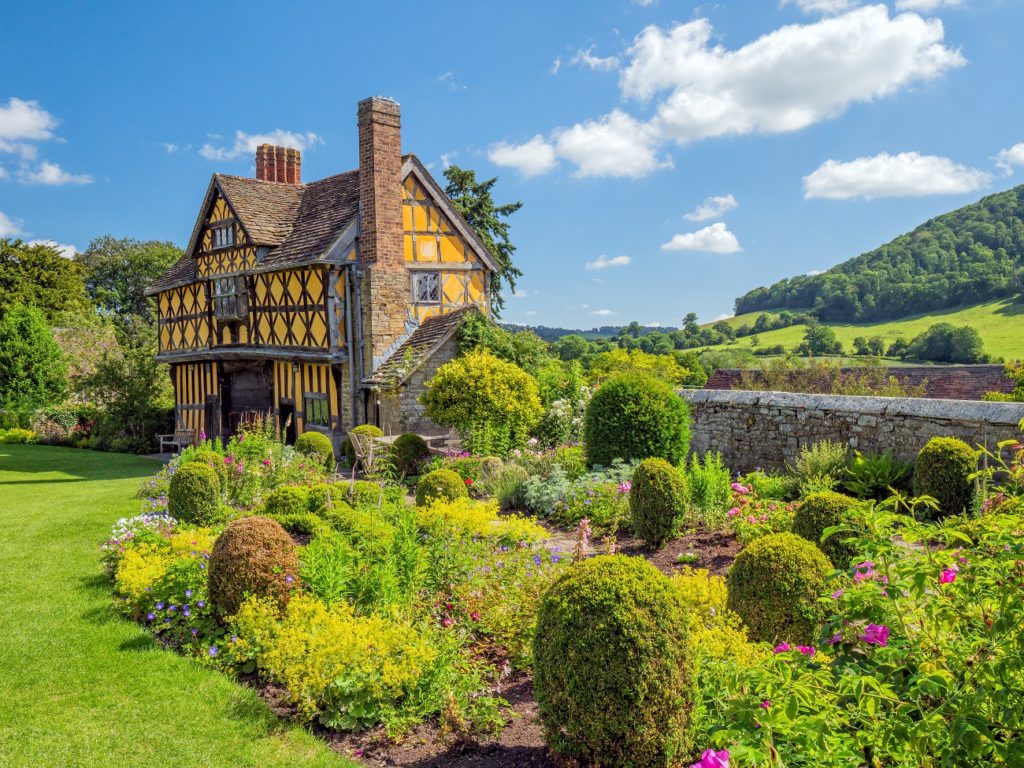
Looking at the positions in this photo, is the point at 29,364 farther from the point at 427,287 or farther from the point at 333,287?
the point at 427,287

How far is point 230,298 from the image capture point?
69.8 ft

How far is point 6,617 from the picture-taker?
6781 millimetres

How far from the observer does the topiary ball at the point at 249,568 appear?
18.9ft

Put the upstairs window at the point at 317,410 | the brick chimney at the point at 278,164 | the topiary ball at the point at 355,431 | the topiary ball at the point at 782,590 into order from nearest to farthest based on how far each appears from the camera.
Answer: the topiary ball at the point at 782,590 < the topiary ball at the point at 355,431 < the upstairs window at the point at 317,410 < the brick chimney at the point at 278,164

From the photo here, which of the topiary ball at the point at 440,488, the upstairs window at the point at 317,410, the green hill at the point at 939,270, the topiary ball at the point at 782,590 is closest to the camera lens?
the topiary ball at the point at 782,590

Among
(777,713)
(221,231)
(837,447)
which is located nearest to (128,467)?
(221,231)

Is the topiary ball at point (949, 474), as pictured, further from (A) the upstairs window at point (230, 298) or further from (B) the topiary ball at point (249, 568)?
(A) the upstairs window at point (230, 298)

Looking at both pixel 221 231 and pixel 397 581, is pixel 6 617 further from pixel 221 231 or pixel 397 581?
pixel 221 231

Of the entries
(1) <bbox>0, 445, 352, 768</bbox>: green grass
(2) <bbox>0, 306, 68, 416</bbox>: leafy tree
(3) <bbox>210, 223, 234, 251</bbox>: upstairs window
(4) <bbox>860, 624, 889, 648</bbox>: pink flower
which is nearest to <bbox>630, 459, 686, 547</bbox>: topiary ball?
(1) <bbox>0, 445, 352, 768</bbox>: green grass

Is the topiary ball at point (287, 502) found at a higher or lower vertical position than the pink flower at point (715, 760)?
lower

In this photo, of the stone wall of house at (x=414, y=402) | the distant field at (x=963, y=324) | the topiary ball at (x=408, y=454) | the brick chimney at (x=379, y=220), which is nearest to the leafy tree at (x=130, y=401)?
the brick chimney at (x=379, y=220)

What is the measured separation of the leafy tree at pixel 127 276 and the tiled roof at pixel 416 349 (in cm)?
3515

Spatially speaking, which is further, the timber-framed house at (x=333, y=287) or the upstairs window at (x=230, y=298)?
the upstairs window at (x=230, y=298)

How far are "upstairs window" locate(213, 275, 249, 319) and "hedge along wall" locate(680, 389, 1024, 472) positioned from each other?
13.6 m
